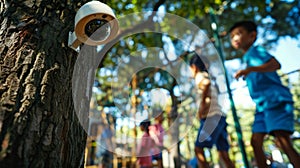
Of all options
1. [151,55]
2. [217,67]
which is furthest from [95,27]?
[217,67]

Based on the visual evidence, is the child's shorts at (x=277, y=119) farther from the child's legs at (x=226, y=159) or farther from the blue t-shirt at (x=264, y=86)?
the child's legs at (x=226, y=159)

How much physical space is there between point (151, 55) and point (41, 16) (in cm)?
88

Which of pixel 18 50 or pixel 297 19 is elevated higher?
pixel 297 19

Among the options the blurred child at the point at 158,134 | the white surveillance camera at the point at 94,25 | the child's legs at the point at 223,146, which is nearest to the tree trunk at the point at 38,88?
the white surveillance camera at the point at 94,25

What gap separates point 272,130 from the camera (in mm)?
1612

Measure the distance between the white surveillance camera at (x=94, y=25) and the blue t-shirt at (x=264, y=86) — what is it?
1.35 m

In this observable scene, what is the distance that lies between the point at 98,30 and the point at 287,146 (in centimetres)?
133

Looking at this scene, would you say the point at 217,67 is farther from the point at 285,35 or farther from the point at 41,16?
the point at 285,35

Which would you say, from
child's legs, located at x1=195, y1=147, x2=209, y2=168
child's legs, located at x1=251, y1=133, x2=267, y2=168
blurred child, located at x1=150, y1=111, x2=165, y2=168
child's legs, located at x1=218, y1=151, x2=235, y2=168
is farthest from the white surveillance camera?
child's legs, located at x1=218, y1=151, x2=235, y2=168

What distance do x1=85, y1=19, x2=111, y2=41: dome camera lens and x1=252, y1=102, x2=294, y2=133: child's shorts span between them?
129cm

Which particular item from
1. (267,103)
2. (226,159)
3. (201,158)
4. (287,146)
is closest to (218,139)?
(226,159)

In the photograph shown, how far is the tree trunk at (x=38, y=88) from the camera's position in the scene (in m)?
0.60

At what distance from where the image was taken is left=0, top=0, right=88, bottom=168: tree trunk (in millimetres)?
600

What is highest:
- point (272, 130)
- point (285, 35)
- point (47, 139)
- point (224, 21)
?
point (224, 21)
